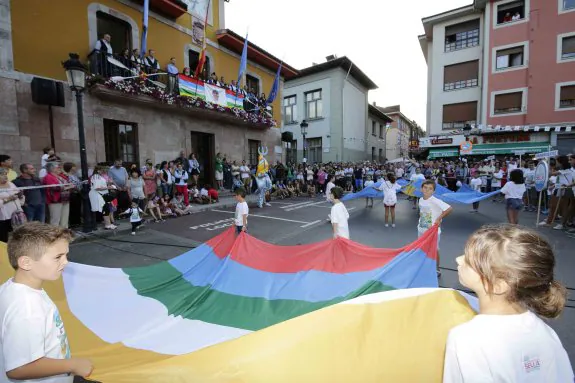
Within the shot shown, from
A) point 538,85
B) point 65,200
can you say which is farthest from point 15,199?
point 538,85

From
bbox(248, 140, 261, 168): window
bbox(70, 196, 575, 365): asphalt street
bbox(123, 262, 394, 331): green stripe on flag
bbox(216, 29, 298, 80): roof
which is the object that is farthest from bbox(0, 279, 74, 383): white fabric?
bbox(216, 29, 298, 80): roof

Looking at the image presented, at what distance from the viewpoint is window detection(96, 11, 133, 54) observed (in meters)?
11.0

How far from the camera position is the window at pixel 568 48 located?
19.5 metres

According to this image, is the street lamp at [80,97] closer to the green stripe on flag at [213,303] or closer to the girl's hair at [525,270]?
the green stripe on flag at [213,303]

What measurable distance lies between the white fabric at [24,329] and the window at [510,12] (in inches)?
1183

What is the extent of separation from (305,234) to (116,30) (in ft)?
37.7

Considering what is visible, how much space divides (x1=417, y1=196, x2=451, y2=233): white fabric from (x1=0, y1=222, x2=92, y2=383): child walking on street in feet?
16.8

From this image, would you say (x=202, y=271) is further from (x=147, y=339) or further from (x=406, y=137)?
(x=406, y=137)

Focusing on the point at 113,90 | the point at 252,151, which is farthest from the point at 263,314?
the point at 252,151

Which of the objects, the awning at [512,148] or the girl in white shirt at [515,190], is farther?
the awning at [512,148]

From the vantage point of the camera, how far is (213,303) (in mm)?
3369

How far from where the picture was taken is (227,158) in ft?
51.5

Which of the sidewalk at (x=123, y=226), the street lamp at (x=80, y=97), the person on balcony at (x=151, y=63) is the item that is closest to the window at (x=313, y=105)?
the sidewalk at (x=123, y=226)

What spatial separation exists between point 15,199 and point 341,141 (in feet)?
73.8
